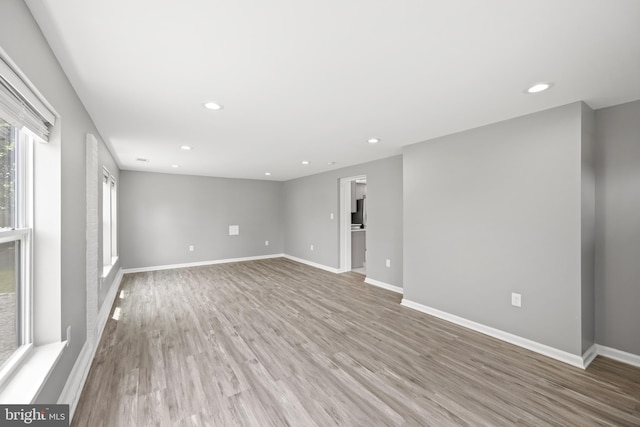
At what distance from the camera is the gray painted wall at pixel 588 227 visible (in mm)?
2268

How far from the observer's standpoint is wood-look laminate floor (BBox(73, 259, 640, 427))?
168cm

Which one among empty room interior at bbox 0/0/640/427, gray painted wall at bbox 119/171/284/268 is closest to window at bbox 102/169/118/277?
empty room interior at bbox 0/0/640/427

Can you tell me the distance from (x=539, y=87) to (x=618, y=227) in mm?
1557

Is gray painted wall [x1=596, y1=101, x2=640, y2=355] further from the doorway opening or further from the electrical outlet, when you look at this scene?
the doorway opening

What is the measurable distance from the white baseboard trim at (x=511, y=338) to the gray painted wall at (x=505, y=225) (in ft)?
0.15

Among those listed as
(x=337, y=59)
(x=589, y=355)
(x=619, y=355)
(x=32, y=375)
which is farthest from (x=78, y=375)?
(x=619, y=355)

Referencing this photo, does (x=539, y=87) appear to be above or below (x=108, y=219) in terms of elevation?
above

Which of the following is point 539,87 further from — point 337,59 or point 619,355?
point 619,355

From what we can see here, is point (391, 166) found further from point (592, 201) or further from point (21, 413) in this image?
point (21, 413)

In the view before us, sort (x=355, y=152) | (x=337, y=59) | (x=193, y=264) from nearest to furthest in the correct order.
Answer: (x=337, y=59) < (x=355, y=152) < (x=193, y=264)

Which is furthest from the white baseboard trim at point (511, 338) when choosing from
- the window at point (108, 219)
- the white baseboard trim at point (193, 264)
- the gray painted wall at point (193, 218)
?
the gray painted wall at point (193, 218)

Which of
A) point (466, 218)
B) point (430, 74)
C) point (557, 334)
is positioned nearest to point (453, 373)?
point (557, 334)

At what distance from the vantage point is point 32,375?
133cm

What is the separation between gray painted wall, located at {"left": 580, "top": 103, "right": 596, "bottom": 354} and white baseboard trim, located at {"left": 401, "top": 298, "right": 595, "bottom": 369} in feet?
0.46
